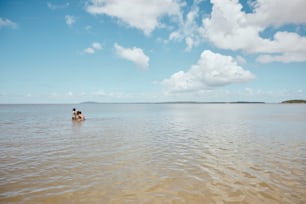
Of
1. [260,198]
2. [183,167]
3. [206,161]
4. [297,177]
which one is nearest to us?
[260,198]

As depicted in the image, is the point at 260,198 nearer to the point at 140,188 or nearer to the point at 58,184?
the point at 140,188

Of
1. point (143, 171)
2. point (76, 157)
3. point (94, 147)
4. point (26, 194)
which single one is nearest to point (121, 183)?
point (143, 171)

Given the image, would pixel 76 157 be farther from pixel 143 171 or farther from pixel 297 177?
pixel 297 177

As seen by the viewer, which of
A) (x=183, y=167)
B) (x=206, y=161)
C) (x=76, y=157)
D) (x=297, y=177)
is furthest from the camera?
(x=76, y=157)

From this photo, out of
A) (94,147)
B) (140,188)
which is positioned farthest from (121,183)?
(94,147)

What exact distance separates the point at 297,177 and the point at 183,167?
478 cm

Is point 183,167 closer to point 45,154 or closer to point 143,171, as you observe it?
point 143,171

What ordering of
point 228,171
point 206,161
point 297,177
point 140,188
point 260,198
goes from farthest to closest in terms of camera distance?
point 206,161 → point 228,171 → point 297,177 → point 140,188 → point 260,198

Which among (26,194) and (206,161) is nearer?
(26,194)

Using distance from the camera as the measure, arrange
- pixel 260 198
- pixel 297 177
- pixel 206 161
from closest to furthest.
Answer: pixel 260 198, pixel 297 177, pixel 206 161

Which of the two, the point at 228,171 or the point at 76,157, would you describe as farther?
the point at 76,157

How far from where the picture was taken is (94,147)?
13586 mm

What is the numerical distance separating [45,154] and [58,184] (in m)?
5.28

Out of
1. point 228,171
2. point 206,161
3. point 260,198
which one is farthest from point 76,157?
point 260,198
